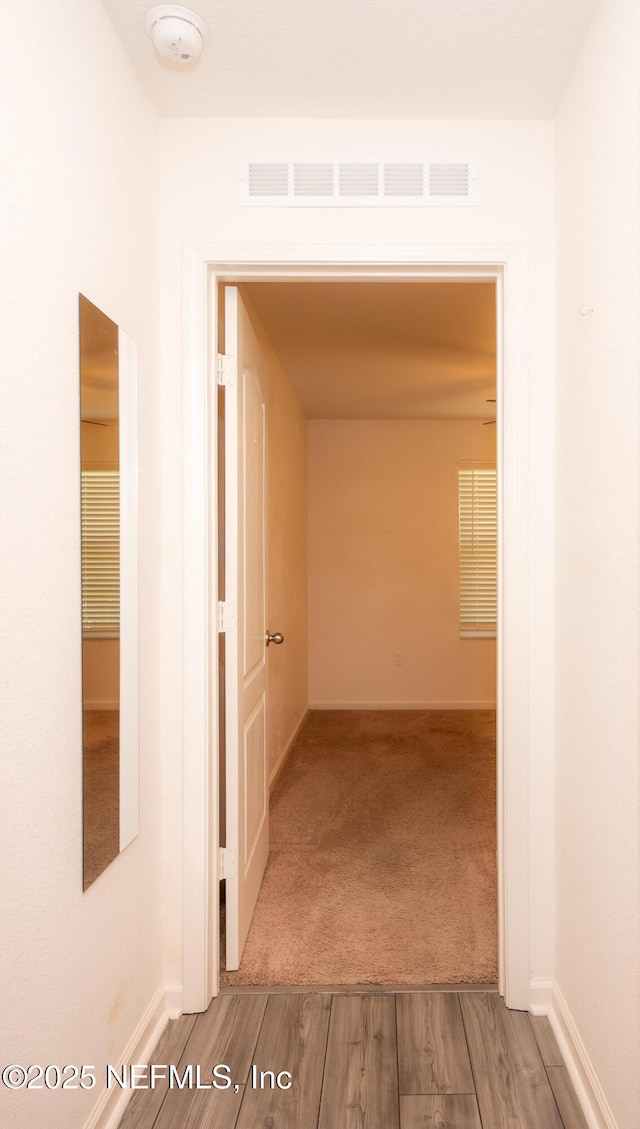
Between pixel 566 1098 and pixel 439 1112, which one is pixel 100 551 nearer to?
pixel 439 1112

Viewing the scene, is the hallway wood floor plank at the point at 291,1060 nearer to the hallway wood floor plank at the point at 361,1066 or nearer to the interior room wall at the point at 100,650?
the hallway wood floor plank at the point at 361,1066

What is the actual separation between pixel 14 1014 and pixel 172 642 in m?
1.04

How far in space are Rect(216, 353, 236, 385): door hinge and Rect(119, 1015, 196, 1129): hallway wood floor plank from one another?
1.92 meters

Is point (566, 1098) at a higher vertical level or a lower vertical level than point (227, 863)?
lower

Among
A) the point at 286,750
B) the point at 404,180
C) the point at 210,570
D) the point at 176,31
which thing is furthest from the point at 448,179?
the point at 286,750

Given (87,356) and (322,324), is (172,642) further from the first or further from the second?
(322,324)

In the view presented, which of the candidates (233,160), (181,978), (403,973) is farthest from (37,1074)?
(233,160)

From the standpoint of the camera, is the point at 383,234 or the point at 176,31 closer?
the point at 176,31

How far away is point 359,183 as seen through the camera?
6.70 feet

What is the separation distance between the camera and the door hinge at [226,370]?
87.0 inches

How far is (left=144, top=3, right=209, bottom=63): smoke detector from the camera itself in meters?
1.64

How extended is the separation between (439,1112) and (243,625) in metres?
1.41

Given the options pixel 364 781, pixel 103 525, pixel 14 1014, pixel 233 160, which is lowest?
pixel 364 781

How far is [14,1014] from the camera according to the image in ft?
3.87
